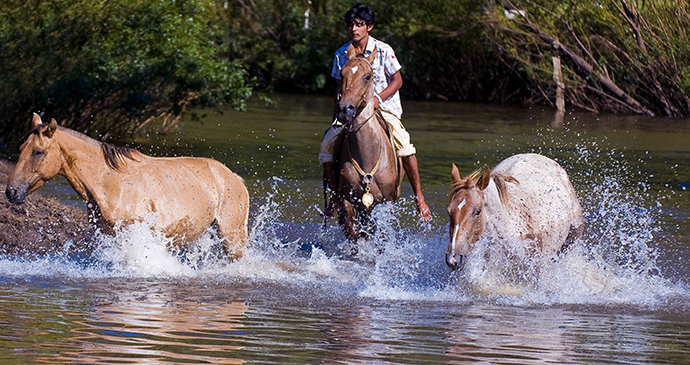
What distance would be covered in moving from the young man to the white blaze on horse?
1253 mm

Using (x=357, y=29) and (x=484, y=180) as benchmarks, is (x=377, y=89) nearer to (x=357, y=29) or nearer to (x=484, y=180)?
(x=357, y=29)

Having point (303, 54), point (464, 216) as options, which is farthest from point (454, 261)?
point (303, 54)

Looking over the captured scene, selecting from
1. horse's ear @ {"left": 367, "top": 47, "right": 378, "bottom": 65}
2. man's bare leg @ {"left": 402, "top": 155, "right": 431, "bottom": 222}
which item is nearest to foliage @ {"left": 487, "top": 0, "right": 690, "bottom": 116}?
man's bare leg @ {"left": 402, "top": 155, "right": 431, "bottom": 222}

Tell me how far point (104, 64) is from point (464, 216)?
443 inches

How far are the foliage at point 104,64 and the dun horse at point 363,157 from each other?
8.32m

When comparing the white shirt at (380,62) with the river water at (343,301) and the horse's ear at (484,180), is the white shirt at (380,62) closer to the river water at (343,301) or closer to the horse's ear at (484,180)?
the river water at (343,301)

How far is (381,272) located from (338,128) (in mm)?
1932

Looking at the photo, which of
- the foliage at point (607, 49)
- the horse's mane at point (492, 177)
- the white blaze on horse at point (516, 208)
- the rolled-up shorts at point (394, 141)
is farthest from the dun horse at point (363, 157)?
the foliage at point (607, 49)

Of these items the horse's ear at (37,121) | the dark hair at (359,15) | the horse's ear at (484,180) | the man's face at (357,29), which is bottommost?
the horse's ear at (484,180)

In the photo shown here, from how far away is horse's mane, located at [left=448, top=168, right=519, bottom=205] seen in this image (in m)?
7.63

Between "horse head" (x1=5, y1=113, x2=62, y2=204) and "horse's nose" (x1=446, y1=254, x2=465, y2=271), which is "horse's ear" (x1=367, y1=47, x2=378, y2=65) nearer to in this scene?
"horse's nose" (x1=446, y1=254, x2=465, y2=271)

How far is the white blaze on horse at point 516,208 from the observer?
24.4 feet

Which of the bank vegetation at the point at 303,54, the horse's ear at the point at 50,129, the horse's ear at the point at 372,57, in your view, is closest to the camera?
the horse's ear at the point at 50,129

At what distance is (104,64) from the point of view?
56.9 feet
